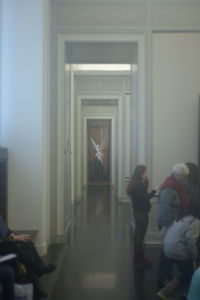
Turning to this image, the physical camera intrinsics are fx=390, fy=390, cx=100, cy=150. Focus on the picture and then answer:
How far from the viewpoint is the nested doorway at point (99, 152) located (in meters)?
17.2

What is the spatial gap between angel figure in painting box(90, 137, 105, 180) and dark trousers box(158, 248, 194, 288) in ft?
43.6

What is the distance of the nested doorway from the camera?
1720cm

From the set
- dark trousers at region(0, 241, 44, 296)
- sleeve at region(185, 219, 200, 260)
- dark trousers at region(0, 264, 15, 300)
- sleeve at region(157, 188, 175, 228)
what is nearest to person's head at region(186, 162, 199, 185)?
sleeve at region(157, 188, 175, 228)

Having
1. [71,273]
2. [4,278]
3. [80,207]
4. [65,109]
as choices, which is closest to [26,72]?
[65,109]

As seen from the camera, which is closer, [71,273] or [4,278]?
[4,278]

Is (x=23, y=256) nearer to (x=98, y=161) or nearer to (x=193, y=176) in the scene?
(x=193, y=176)

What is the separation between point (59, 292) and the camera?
4039 millimetres

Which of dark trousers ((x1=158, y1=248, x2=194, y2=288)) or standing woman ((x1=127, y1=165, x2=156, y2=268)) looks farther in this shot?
standing woman ((x1=127, y1=165, x2=156, y2=268))

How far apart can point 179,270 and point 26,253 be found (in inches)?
59.8

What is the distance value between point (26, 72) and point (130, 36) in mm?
1928

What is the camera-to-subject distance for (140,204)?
520cm

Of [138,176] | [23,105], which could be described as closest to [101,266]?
[138,176]

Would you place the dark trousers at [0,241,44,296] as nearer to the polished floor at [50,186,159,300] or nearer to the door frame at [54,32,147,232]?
the polished floor at [50,186,159,300]

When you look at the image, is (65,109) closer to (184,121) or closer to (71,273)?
(184,121)
